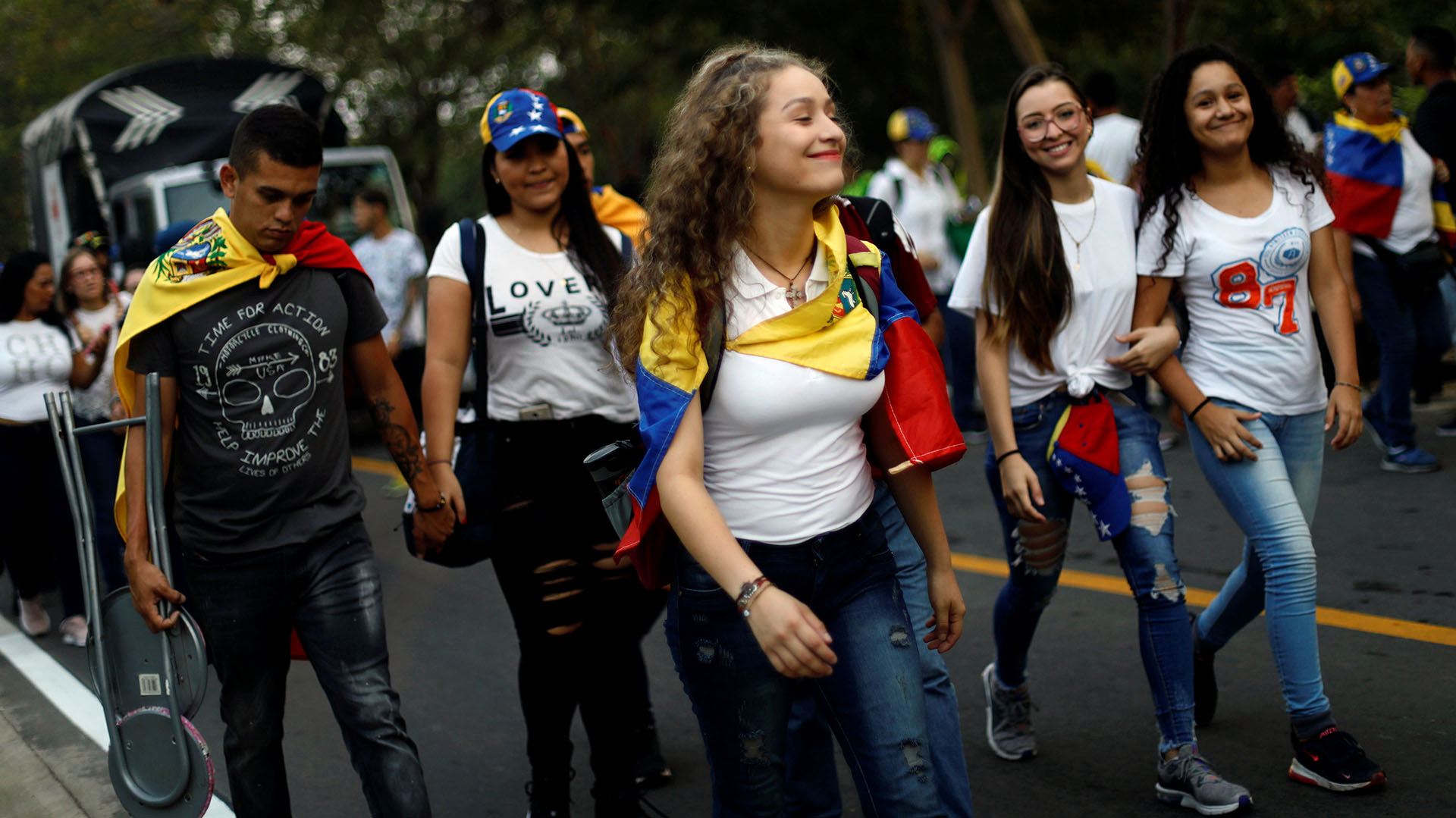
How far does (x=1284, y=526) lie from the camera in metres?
3.67

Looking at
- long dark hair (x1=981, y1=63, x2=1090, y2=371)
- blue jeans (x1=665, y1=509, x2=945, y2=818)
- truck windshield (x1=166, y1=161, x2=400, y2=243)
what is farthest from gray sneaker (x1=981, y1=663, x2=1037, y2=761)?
truck windshield (x1=166, y1=161, x2=400, y2=243)

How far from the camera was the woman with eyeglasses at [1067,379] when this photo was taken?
366 cm

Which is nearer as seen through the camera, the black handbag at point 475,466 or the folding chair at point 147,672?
the folding chair at point 147,672

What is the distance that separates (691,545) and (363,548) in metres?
1.30

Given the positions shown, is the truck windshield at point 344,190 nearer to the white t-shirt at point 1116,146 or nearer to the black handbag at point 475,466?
the white t-shirt at point 1116,146

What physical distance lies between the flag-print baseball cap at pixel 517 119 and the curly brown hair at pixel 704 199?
120 cm

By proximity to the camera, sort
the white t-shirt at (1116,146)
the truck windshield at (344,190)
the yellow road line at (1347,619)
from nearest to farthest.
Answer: the yellow road line at (1347,619) → the white t-shirt at (1116,146) → the truck windshield at (344,190)

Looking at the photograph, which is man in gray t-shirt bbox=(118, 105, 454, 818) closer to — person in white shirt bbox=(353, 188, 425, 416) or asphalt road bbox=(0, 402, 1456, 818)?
asphalt road bbox=(0, 402, 1456, 818)

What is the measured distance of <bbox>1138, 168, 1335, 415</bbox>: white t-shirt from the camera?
148 inches

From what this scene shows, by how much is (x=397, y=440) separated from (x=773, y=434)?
1403 millimetres

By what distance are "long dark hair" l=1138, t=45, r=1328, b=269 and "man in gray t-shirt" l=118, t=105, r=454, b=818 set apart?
2.27 m

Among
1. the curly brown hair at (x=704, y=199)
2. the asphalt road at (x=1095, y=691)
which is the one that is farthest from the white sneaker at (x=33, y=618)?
the curly brown hair at (x=704, y=199)

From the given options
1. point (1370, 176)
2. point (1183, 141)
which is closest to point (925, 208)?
point (1370, 176)

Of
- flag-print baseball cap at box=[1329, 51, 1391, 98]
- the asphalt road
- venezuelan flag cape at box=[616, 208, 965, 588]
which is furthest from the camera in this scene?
flag-print baseball cap at box=[1329, 51, 1391, 98]
